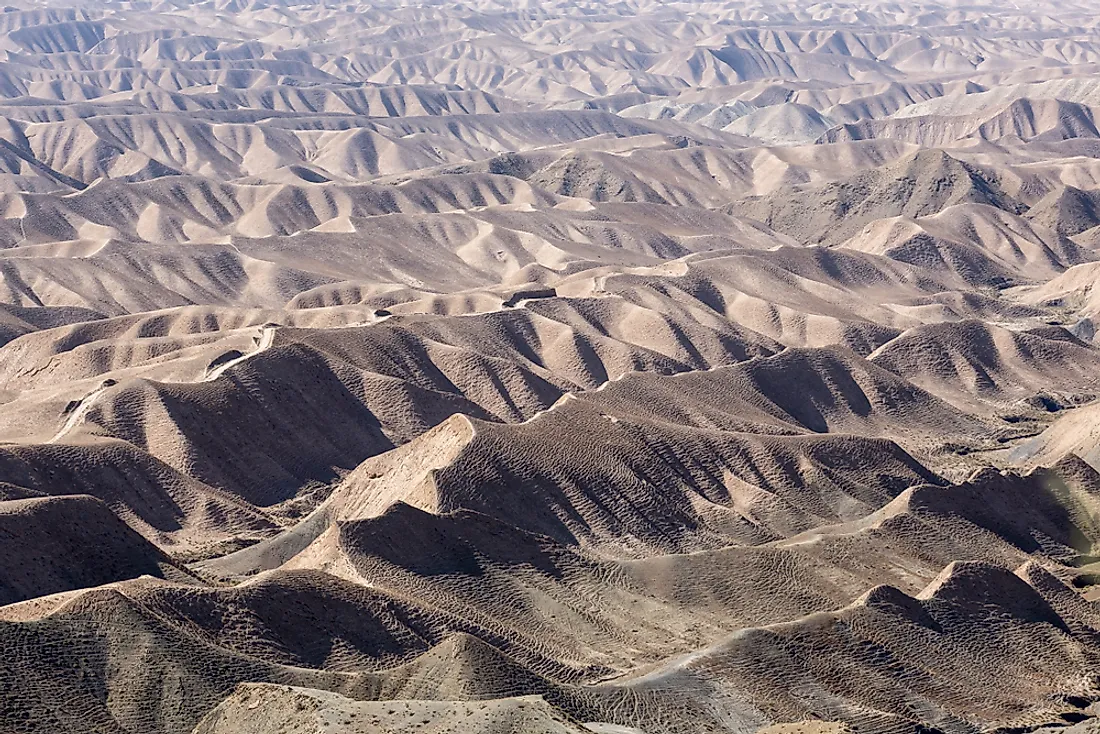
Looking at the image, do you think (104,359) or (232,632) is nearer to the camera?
(232,632)

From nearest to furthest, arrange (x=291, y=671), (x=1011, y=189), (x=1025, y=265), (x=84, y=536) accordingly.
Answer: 1. (x=291, y=671)
2. (x=84, y=536)
3. (x=1025, y=265)
4. (x=1011, y=189)

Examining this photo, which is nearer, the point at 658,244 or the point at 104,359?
the point at 104,359

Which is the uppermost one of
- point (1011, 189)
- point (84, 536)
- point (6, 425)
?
point (84, 536)

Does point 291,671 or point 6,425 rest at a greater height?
point 291,671

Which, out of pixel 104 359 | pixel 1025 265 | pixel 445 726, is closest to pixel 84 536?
pixel 445 726

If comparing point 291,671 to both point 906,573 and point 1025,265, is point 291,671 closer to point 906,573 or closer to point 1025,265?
point 906,573

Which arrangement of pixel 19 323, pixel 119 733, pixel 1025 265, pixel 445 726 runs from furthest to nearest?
pixel 1025 265 < pixel 19 323 < pixel 119 733 < pixel 445 726

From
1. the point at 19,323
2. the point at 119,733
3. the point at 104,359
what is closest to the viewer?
the point at 119,733

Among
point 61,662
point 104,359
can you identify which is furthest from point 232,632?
point 104,359

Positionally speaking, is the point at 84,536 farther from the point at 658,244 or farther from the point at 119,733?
the point at 658,244

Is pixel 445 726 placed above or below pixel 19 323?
above
